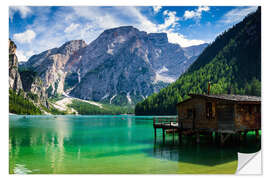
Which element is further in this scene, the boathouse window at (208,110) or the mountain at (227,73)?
the mountain at (227,73)

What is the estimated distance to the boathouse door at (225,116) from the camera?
83.6ft

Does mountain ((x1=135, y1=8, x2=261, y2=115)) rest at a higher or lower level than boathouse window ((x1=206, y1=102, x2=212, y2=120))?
higher

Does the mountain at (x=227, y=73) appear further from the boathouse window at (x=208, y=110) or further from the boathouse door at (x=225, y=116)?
the boathouse door at (x=225, y=116)

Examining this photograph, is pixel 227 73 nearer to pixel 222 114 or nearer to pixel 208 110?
pixel 208 110

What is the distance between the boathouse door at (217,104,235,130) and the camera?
2548 centimetres

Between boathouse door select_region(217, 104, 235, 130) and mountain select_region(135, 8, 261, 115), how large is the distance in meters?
102

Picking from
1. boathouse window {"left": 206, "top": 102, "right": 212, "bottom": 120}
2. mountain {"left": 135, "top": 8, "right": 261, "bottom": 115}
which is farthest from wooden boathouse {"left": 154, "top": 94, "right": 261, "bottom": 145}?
mountain {"left": 135, "top": 8, "right": 261, "bottom": 115}

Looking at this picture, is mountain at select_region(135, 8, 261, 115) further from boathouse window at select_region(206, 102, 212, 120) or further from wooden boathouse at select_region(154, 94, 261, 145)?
boathouse window at select_region(206, 102, 212, 120)

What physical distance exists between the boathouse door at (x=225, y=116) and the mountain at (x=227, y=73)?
Result: 101539 mm

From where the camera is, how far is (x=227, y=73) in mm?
149500

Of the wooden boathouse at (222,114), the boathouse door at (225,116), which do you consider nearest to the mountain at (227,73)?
the wooden boathouse at (222,114)

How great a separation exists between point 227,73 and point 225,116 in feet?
434
